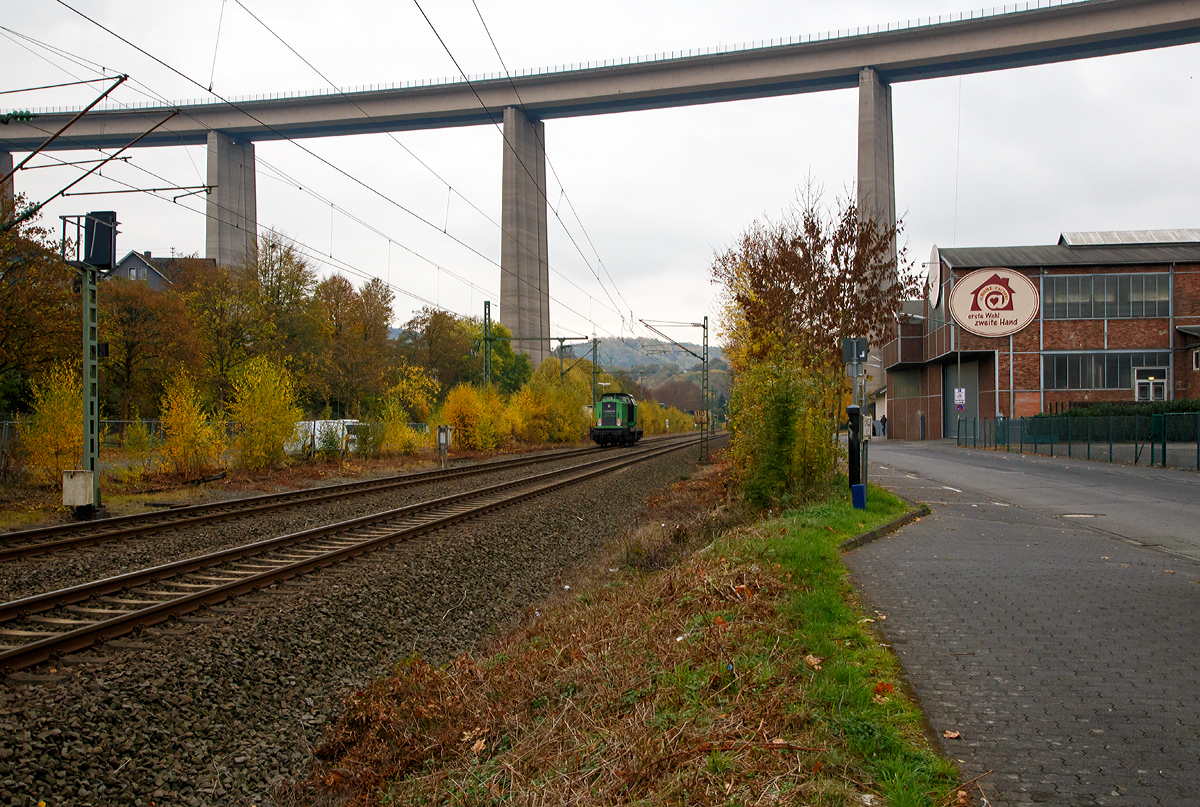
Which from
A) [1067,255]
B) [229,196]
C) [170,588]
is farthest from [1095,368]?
[229,196]

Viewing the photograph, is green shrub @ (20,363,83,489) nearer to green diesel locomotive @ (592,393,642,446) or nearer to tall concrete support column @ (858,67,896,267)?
green diesel locomotive @ (592,393,642,446)

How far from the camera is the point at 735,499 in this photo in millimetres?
16078

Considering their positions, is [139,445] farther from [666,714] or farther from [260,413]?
[666,714]

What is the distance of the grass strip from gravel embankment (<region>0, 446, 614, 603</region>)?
5482mm

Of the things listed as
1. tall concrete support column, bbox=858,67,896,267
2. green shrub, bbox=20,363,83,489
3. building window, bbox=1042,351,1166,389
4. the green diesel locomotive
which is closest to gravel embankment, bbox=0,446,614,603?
green shrub, bbox=20,363,83,489

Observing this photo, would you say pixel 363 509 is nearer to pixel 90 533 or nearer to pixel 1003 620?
pixel 90 533

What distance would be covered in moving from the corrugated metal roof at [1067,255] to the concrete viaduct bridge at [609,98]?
13.9 meters

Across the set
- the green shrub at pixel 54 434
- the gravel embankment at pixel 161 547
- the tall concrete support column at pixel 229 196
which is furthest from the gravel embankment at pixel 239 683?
the tall concrete support column at pixel 229 196

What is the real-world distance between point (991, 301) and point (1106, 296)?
1332cm

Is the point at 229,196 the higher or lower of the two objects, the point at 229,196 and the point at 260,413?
the higher

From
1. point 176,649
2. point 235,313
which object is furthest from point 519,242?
point 176,649

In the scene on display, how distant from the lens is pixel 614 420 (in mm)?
48844

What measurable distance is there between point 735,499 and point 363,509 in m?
7.67

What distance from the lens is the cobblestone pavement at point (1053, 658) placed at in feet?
11.8
